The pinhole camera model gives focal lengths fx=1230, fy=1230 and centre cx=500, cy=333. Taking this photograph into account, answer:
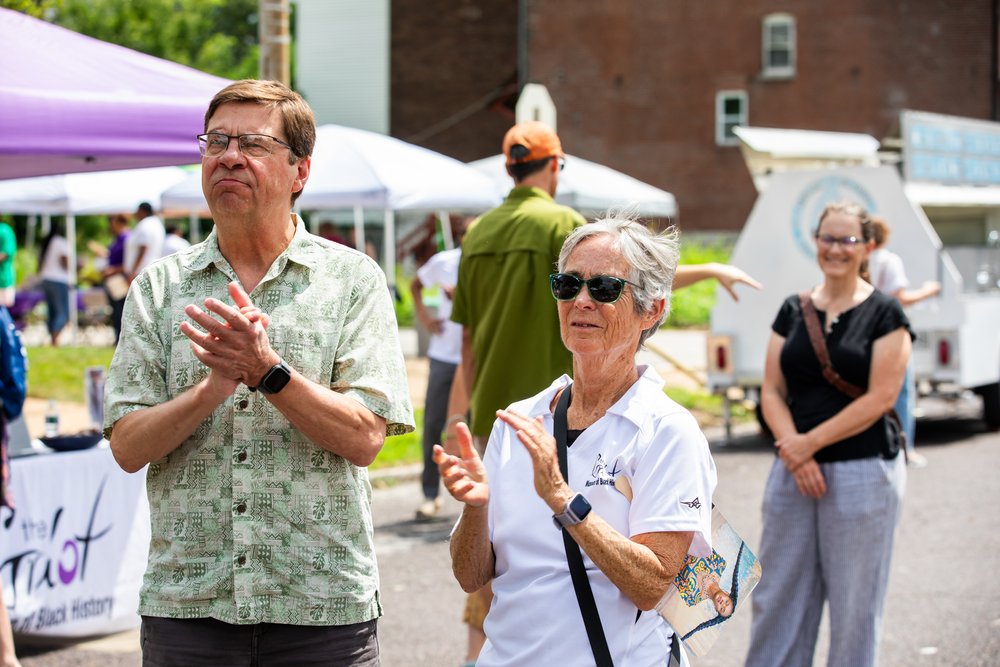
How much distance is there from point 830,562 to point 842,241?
4.08 ft

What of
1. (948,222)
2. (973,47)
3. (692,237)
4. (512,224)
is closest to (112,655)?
(512,224)

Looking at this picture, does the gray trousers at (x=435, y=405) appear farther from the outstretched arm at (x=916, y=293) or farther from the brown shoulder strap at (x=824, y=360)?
the brown shoulder strap at (x=824, y=360)

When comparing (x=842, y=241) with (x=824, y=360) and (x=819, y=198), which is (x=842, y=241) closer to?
(x=824, y=360)

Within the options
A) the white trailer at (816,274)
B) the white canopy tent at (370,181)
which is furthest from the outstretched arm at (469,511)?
the white trailer at (816,274)

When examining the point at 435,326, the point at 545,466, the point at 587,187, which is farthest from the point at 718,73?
the point at 545,466

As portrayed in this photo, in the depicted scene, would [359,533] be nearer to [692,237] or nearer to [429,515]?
[429,515]

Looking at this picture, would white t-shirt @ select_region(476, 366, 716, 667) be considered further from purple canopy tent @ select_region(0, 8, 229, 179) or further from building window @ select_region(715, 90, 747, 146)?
building window @ select_region(715, 90, 747, 146)

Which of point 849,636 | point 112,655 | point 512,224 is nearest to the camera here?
point 849,636

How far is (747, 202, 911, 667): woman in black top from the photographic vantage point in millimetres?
4672

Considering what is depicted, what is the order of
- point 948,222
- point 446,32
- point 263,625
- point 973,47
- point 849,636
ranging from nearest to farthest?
1. point 263,625
2. point 849,636
3. point 948,222
4. point 973,47
5. point 446,32

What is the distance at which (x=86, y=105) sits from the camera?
5047mm

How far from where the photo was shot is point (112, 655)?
6.02 metres

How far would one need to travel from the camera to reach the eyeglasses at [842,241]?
189 inches

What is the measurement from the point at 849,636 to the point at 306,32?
129ft
